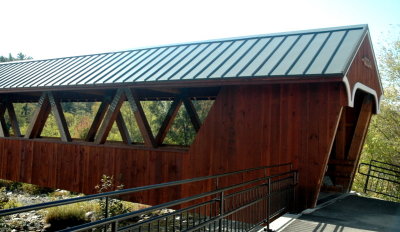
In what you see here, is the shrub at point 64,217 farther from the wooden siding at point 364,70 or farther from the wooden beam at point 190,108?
the wooden siding at point 364,70

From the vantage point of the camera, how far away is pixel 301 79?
668 cm

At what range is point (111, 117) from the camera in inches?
373

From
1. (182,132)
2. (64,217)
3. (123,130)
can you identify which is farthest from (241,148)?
(182,132)

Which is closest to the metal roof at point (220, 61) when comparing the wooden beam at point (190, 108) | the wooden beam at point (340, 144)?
the wooden beam at point (190, 108)

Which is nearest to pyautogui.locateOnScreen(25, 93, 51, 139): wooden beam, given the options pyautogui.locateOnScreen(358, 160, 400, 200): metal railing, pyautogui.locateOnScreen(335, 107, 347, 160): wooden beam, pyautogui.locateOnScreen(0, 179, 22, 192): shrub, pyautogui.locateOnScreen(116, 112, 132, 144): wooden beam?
pyautogui.locateOnScreen(116, 112, 132, 144): wooden beam

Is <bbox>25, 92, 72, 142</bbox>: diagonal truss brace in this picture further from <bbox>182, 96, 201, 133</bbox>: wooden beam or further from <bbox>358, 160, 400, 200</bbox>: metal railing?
<bbox>358, 160, 400, 200</bbox>: metal railing

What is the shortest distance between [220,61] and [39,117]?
5785 mm

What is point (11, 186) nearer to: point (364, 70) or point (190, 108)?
point (190, 108)

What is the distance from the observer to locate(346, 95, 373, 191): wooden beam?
9875 mm

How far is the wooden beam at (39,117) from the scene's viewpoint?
1087 cm

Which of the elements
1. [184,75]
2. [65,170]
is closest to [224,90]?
[184,75]

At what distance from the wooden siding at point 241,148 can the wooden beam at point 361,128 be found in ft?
10.5

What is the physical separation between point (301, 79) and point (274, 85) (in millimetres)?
1076

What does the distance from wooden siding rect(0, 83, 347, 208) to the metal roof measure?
1.73 feet
